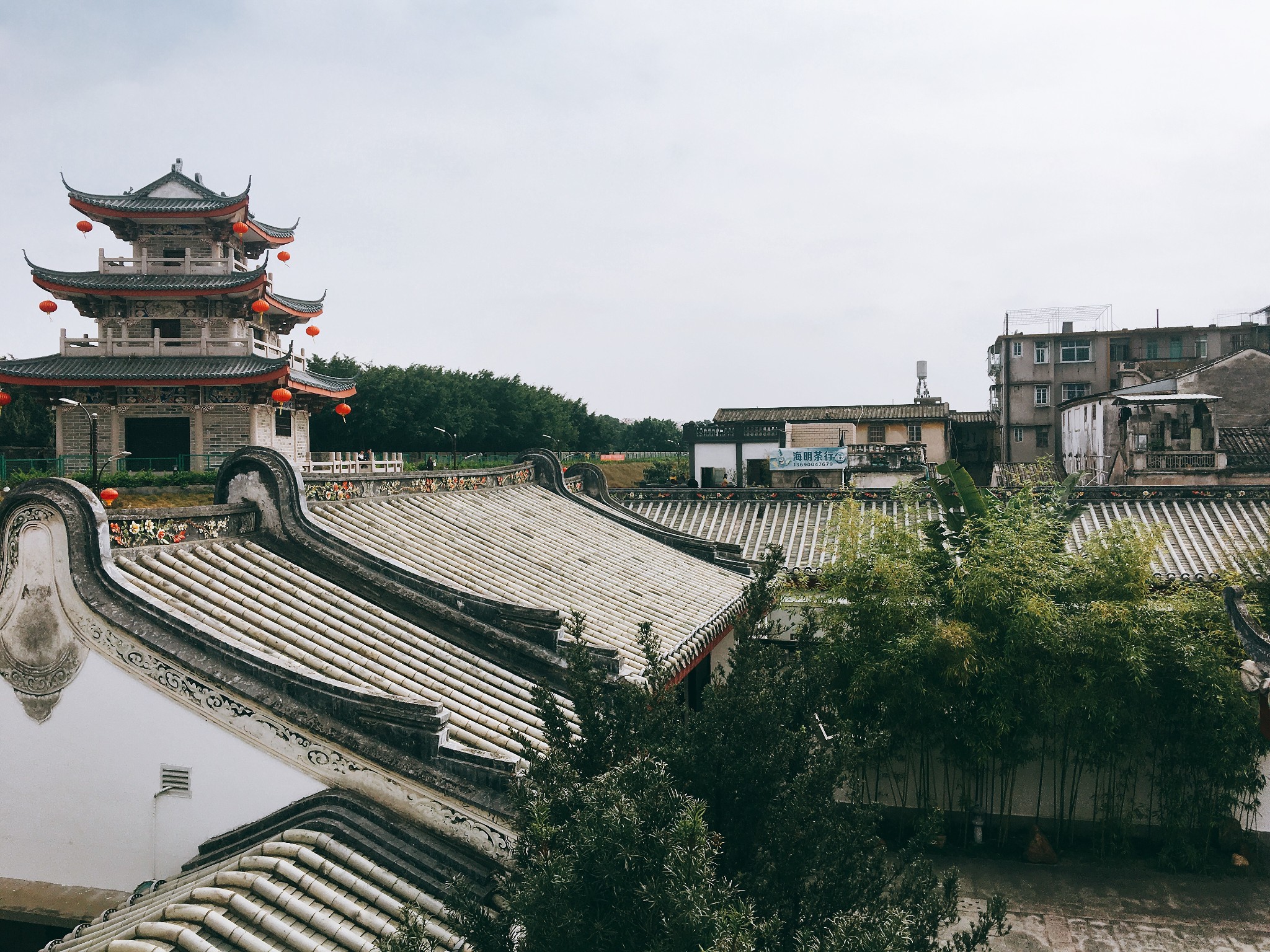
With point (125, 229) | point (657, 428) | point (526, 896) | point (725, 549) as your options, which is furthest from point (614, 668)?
point (657, 428)

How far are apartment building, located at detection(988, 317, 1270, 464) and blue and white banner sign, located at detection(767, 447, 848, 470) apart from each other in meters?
17.3

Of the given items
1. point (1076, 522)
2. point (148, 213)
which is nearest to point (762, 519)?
point (1076, 522)

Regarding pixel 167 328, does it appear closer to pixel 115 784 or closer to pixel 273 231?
pixel 273 231

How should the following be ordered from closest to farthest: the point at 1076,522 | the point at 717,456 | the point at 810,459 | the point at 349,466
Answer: the point at 1076,522
the point at 349,466
the point at 810,459
the point at 717,456

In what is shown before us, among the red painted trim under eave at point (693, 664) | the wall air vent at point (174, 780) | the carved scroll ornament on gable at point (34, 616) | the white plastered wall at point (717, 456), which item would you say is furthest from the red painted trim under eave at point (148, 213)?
the wall air vent at point (174, 780)

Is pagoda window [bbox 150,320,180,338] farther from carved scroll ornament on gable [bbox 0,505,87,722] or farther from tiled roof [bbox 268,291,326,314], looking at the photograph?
carved scroll ornament on gable [bbox 0,505,87,722]

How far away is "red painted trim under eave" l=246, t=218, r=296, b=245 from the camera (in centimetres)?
2158

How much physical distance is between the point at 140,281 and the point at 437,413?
77.3ft

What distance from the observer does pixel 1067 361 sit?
138ft

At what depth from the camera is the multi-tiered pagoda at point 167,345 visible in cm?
1942

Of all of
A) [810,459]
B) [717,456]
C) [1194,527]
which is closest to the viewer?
[1194,527]

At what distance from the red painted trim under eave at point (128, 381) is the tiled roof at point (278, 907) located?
15832mm

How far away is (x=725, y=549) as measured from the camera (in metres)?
15.2

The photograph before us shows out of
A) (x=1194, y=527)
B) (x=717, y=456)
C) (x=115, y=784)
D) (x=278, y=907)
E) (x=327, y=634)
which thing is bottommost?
(x=278, y=907)
